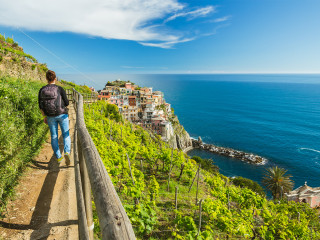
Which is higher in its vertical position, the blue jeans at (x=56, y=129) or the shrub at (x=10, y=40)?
the shrub at (x=10, y=40)

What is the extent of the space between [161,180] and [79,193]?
910 centimetres

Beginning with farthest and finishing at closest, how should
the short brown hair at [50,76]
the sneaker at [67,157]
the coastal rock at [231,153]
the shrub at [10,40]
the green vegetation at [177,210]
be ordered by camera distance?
1. the coastal rock at [231,153]
2. the shrub at [10,40]
3. the green vegetation at [177,210]
4. the sneaker at [67,157]
5. the short brown hair at [50,76]

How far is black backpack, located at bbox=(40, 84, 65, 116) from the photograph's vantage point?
395cm

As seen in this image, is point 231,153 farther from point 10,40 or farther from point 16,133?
point 10,40

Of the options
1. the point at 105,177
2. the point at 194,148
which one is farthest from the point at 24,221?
the point at 194,148

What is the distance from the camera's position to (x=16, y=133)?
14.0ft

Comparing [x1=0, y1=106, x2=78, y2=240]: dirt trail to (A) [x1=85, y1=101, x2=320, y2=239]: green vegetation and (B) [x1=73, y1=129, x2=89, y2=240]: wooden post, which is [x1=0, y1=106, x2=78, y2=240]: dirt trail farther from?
(B) [x1=73, y1=129, x2=89, y2=240]: wooden post

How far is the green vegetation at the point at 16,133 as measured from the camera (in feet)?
11.6

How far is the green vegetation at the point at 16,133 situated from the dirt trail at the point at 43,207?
0.25m

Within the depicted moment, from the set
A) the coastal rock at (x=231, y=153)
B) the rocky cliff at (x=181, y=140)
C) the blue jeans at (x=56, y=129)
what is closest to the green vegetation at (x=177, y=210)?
the blue jeans at (x=56, y=129)

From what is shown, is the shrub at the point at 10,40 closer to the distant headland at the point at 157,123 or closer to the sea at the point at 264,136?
the sea at the point at 264,136

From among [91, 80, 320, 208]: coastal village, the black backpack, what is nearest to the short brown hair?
the black backpack

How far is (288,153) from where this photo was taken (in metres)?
54.2

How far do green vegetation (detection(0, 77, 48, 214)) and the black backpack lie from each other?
0.98m
